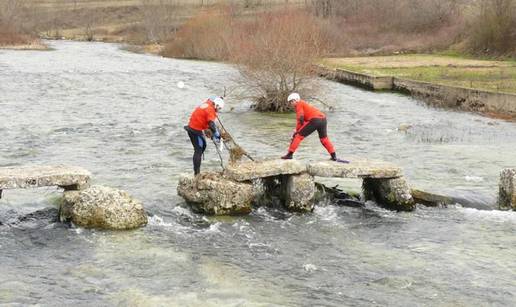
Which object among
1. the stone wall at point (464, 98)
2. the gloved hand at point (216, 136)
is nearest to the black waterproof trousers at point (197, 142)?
the gloved hand at point (216, 136)

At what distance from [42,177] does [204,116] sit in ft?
13.8

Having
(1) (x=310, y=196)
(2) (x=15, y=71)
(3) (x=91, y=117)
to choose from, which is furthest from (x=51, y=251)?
(2) (x=15, y=71)

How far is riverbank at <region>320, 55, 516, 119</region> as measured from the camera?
34.8 meters

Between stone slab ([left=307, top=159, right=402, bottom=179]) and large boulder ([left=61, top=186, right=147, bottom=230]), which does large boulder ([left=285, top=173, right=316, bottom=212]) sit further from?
large boulder ([left=61, top=186, right=147, bottom=230])

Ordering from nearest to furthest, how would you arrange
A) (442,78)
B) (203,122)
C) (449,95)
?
(203,122), (449,95), (442,78)

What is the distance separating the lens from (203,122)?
54.1 feet

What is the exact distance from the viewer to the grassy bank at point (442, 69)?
4038 centimetres

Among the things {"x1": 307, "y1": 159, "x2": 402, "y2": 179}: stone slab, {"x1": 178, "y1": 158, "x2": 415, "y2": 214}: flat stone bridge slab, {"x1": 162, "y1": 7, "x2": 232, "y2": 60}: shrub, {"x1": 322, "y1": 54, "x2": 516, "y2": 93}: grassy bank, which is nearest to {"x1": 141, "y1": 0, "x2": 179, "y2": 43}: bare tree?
{"x1": 162, "y1": 7, "x2": 232, "y2": 60}: shrub

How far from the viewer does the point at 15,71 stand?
157 ft

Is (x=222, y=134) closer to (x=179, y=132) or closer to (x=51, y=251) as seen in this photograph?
(x=51, y=251)

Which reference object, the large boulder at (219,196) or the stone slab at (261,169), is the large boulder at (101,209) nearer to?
the large boulder at (219,196)

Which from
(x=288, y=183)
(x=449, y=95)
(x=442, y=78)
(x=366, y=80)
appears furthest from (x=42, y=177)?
(x=442, y=78)

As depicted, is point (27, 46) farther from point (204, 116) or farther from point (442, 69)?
point (204, 116)

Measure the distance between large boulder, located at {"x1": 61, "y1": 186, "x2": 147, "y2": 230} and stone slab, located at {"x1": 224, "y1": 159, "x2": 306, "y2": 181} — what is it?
2518 millimetres
